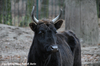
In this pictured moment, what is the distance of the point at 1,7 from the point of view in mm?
14258

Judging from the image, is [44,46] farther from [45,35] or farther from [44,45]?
[45,35]

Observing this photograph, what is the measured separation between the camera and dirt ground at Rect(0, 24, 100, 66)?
7.49 m

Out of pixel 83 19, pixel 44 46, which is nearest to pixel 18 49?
pixel 83 19

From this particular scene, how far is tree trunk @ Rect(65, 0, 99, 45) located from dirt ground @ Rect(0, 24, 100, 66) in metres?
0.69

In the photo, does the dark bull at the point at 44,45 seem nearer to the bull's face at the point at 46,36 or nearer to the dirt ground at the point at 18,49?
the bull's face at the point at 46,36


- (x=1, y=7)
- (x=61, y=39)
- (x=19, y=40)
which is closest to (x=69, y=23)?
(x=19, y=40)

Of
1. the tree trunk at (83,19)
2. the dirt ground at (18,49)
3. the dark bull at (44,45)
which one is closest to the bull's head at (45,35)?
the dark bull at (44,45)

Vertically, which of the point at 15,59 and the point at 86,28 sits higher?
the point at 86,28

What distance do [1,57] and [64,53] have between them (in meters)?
3.49

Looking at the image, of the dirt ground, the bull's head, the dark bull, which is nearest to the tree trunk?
the dirt ground

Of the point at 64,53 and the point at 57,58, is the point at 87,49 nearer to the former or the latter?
the point at 64,53

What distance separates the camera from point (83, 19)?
10.2 meters

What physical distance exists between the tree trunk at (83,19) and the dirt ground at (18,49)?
2.27 ft

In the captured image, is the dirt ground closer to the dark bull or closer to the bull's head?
the dark bull
